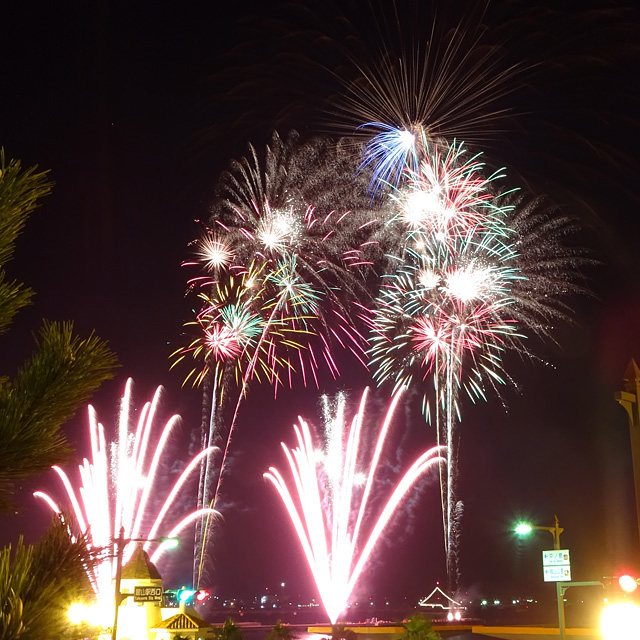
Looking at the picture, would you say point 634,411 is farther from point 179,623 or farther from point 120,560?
point 179,623

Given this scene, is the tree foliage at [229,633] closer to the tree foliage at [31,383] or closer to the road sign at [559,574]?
the road sign at [559,574]

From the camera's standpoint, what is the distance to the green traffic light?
77.7ft

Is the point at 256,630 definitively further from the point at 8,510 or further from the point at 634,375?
the point at 8,510

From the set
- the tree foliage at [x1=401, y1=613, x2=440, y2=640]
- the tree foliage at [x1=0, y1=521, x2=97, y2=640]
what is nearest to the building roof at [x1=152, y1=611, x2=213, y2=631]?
the tree foliage at [x1=401, y1=613, x2=440, y2=640]

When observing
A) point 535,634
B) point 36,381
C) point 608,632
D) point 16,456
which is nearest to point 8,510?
point 16,456

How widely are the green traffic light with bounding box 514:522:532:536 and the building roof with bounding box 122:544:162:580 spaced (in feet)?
86.7

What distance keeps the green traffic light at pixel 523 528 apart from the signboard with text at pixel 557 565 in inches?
75.8

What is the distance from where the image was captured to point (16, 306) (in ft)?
11.4

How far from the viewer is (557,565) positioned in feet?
82.1

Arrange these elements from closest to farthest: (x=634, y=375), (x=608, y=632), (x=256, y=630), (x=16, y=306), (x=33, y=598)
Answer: (x=33, y=598) < (x=16, y=306) < (x=608, y=632) < (x=634, y=375) < (x=256, y=630)

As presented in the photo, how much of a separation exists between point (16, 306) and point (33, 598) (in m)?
1.21

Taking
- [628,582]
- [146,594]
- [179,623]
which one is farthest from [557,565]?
[179,623]

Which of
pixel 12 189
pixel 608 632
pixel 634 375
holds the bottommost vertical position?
pixel 608 632

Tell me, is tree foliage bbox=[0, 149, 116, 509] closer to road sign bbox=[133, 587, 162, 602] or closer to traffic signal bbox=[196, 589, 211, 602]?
road sign bbox=[133, 587, 162, 602]
